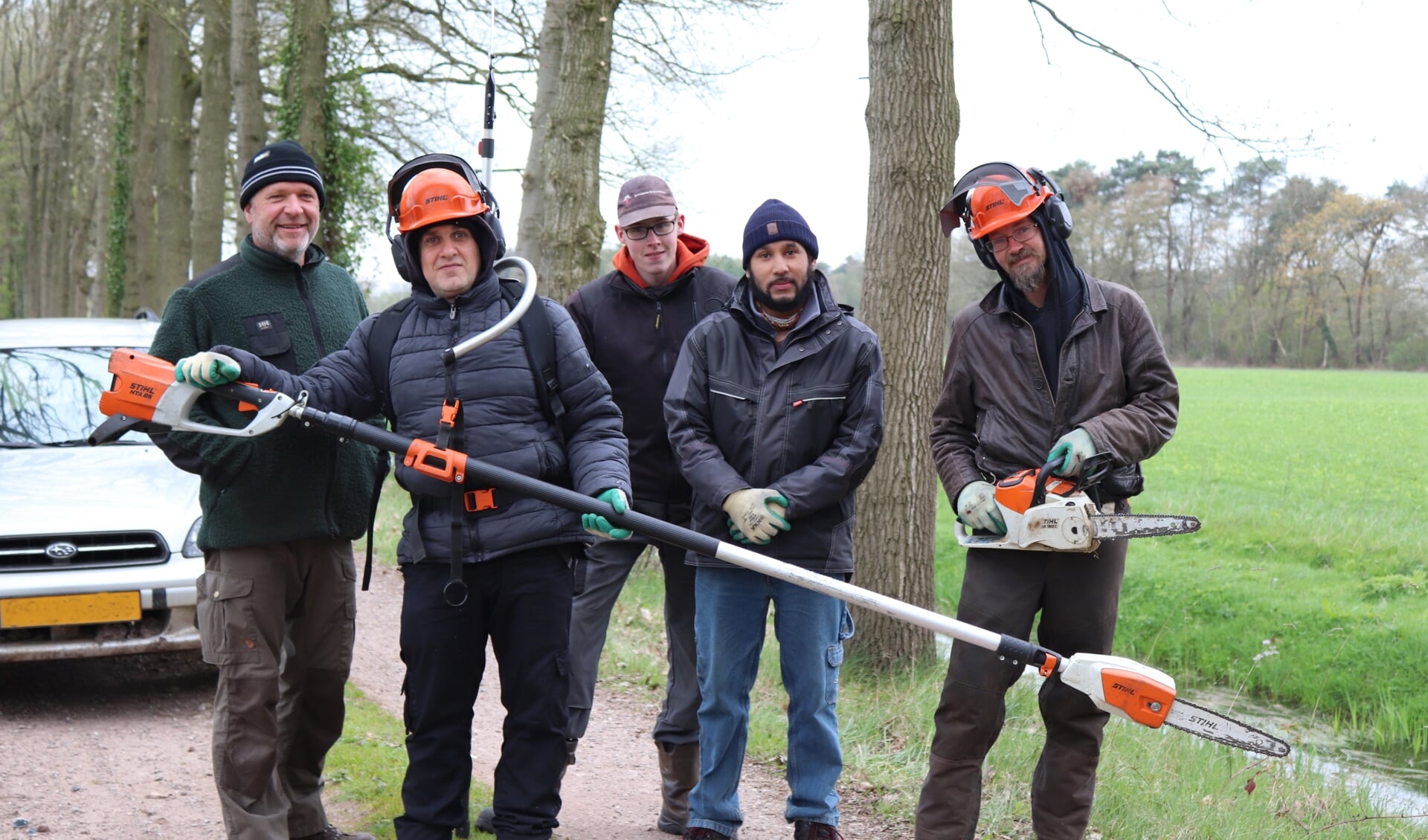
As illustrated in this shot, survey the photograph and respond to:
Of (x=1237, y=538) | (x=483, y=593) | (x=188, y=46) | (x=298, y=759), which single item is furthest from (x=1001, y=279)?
(x=188, y=46)

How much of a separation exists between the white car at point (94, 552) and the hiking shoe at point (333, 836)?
1.76 metres

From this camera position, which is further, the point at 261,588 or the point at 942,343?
the point at 942,343

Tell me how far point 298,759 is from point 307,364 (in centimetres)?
132

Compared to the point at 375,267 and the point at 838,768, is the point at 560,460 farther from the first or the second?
the point at 375,267

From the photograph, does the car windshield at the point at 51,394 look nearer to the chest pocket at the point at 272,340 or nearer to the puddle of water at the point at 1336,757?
Answer: the chest pocket at the point at 272,340

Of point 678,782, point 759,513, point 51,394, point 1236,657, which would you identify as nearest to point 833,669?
point 759,513

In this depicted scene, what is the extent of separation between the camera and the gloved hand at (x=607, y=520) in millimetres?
3363

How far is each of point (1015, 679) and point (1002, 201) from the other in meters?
1.47

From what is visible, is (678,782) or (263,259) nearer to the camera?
(263,259)

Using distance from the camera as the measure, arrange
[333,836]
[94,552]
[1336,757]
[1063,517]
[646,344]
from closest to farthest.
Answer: [1063,517]
[333,836]
[646,344]
[94,552]
[1336,757]

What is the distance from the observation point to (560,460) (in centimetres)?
354

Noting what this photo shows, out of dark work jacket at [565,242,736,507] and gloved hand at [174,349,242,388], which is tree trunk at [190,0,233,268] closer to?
dark work jacket at [565,242,736,507]

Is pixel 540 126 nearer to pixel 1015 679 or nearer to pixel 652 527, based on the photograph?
pixel 652 527

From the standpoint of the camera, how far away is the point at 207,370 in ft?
10.8
